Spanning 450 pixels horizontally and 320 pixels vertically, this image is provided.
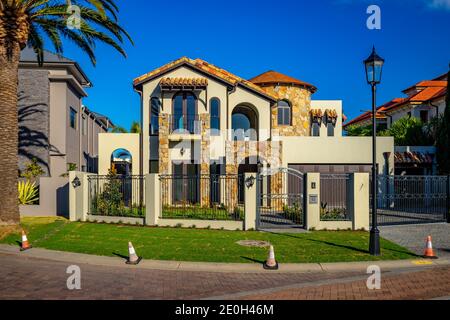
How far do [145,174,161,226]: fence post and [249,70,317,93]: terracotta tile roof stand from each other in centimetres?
1387

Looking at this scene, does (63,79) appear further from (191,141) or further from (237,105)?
(237,105)

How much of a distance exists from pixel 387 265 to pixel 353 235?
4.31 metres

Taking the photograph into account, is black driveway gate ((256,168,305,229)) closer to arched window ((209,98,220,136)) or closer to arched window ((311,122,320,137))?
arched window ((209,98,220,136))

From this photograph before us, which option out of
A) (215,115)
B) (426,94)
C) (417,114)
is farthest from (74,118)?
(426,94)

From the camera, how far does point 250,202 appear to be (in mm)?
15344

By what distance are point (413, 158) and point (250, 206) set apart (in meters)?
15.4

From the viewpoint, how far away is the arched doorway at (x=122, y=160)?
24.1 meters

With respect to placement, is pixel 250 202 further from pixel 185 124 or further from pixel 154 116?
pixel 154 116

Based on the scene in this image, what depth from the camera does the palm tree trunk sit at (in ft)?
45.1

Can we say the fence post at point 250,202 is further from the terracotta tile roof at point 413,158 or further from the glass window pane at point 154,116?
the terracotta tile roof at point 413,158

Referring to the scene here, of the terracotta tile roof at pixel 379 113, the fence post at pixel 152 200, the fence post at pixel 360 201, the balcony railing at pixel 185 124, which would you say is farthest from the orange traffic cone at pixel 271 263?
the terracotta tile roof at pixel 379 113
